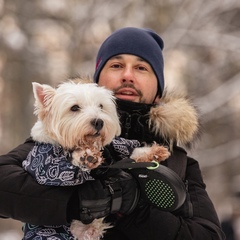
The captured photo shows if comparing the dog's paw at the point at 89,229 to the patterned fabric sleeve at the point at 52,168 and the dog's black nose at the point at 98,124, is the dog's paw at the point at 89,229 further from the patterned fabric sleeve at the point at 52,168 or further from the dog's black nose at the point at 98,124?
the dog's black nose at the point at 98,124

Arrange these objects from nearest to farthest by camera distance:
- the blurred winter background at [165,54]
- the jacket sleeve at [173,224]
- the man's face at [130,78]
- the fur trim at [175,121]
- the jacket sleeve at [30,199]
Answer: the jacket sleeve at [30,199] → the jacket sleeve at [173,224] → the fur trim at [175,121] → the man's face at [130,78] → the blurred winter background at [165,54]

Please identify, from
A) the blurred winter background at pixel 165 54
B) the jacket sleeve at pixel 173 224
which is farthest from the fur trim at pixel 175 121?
the blurred winter background at pixel 165 54

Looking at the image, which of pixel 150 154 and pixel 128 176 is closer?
pixel 128 176

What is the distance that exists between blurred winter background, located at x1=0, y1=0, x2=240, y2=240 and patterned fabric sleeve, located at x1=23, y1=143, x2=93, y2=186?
14.9 ft

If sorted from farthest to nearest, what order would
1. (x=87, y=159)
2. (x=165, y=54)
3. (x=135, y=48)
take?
(x=165, y=54) < (x=135, y=48) < (x=87, y=159)

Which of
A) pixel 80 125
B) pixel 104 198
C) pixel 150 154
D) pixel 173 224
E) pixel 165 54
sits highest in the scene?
pixel 80 125

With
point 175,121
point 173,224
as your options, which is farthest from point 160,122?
point 173,224

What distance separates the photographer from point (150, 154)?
95.4 inches

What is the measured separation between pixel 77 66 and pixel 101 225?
24.4ft

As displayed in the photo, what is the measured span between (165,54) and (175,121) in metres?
8.56

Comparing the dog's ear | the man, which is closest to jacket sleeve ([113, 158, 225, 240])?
the man

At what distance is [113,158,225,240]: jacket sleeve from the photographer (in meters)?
2.26

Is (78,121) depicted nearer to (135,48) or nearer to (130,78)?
(130,78)

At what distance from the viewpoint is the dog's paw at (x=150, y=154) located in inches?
94.9
